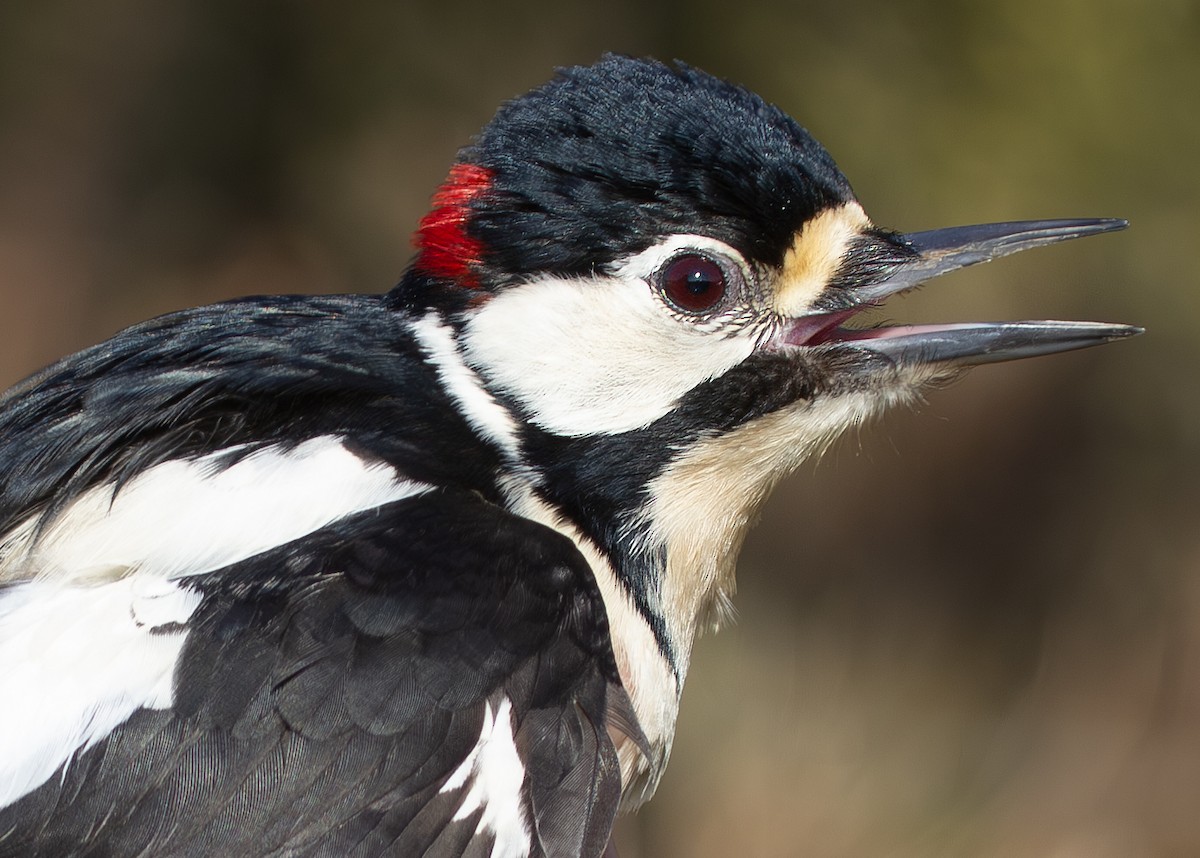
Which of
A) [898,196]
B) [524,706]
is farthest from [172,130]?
[524,706]

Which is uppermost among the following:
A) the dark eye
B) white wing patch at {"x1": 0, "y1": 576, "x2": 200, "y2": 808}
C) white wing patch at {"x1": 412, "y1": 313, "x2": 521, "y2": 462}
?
the dark eye

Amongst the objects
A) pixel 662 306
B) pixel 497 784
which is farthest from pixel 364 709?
pixel 662 306

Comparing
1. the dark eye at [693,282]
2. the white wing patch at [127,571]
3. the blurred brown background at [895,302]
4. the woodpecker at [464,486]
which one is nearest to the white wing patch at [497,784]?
the woodpecker at [464,486]

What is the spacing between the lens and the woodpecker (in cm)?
135

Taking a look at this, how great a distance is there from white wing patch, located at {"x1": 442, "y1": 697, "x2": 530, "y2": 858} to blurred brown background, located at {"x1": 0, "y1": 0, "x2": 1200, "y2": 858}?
267 centimetres

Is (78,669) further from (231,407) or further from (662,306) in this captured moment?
(662,306)

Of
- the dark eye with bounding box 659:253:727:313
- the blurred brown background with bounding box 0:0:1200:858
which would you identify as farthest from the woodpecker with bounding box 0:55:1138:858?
the blurred brown background with bounding box 0:0:1200:858

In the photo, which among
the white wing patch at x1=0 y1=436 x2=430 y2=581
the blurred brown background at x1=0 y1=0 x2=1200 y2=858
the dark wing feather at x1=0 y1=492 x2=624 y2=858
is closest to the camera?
the dark wing feather at x1=0 y1=492 x2=624 y2=858

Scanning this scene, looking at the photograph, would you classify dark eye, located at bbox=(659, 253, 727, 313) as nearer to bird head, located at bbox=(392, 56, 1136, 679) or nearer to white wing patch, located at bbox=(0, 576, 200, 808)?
bird head, located at bbox=(392, 56, 1136, 679)

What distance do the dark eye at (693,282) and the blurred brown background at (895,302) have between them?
230cm

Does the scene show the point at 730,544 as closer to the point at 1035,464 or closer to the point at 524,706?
the point at 524,706

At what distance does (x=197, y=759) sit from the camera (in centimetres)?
132

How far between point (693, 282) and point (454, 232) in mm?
306

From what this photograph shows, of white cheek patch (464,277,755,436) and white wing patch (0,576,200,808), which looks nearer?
white wing patch (0,576,200,808)
